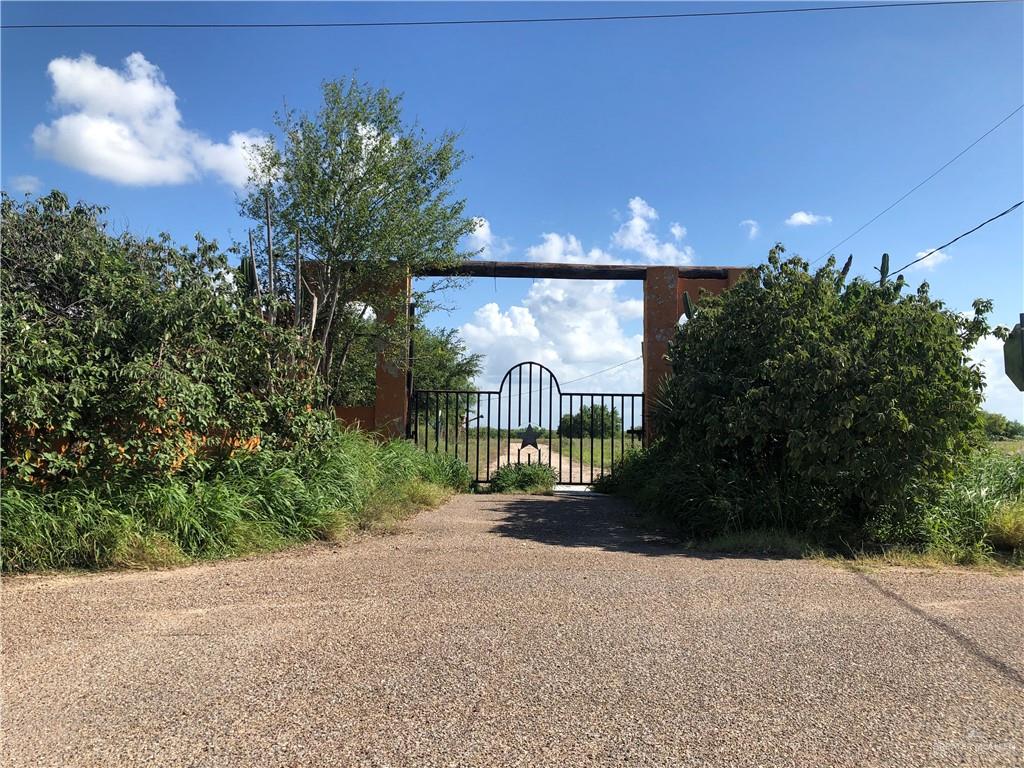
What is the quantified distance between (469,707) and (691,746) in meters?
1.00

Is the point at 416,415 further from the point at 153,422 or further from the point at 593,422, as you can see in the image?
the point at 153,422

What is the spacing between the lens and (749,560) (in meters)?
6.64

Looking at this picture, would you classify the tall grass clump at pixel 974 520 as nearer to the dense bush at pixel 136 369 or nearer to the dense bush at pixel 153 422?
the dense bush at pixel 153 422

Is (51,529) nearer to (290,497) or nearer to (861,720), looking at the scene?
(290,497)

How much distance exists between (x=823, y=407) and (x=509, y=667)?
5.03 metres

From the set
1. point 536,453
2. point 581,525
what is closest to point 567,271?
point 581,525

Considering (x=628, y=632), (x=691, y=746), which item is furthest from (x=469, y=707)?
(x=628, y=632)

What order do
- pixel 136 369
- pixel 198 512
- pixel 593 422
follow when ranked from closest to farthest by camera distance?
pixel 136 369, pixel 198 512, pixel 593 422

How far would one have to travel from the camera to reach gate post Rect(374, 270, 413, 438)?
11945 millimetres

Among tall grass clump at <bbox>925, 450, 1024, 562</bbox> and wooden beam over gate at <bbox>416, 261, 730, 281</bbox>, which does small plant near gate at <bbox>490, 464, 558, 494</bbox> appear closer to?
wooden beam over gate at <bbox>416, 261, 730, 281</bbox>

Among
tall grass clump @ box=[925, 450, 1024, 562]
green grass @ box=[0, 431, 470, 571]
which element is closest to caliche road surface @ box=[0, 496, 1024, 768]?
green grass @ box=[0, 431, 470, 571]

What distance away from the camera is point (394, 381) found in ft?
40.5

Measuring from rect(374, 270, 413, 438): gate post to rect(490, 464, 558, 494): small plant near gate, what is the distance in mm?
1948

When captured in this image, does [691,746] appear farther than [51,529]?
No
